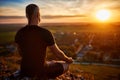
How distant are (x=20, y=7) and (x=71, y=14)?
2199 mm

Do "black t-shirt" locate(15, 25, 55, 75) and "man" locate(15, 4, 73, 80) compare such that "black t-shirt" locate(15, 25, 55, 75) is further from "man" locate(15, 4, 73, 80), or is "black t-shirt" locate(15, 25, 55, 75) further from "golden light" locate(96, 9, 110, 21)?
"golden light" locate(96, 9, 110, 21)

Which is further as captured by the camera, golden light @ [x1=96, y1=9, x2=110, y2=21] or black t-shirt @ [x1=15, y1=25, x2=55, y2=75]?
golden light @ [x1=96, y1=9, x2=110, y2=21]

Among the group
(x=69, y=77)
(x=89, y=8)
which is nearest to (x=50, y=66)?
(x=69, y=77)

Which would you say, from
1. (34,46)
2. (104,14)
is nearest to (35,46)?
(34,46)

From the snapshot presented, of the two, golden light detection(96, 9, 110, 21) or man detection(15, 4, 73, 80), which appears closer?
man detection(15, 4, 73, 80)

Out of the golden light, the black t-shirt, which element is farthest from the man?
the golden light

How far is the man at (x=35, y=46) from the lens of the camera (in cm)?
307

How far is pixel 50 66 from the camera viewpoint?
127 inches

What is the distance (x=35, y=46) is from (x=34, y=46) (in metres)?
0.01

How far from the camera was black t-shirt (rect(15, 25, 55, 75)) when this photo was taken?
307cm

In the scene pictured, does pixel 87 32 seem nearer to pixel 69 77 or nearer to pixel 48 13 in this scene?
pixel 48 13

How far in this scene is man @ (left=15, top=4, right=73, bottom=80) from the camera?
3070 millimetres

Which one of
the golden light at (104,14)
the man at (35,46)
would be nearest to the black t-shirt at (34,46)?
the man at (35,46)

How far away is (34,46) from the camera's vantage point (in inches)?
→ 123
